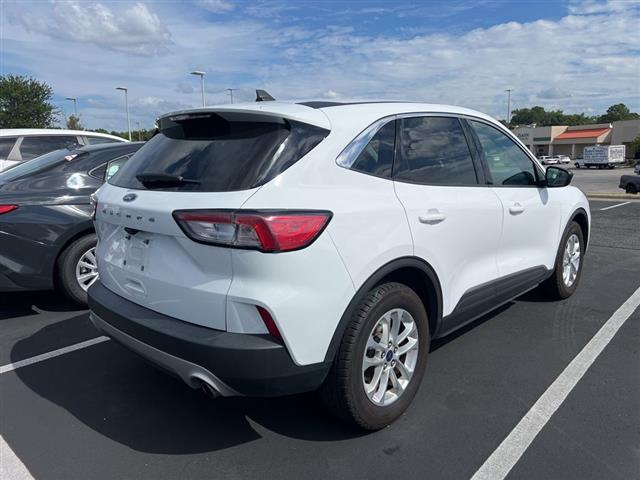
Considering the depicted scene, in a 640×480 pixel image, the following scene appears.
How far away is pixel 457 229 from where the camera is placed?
3246mm

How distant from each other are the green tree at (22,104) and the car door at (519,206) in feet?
126

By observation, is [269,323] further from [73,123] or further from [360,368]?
[73,123]

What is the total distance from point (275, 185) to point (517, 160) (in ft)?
8.62

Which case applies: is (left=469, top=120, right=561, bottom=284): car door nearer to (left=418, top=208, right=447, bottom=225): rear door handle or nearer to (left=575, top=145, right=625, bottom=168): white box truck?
(left=418, top=208, right=447, bottom=225): rear door handle

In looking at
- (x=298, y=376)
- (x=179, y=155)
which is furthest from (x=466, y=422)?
(x=179, y=155)

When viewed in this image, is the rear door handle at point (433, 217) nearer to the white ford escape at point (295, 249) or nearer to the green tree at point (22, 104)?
the white ford escape at point (295, 249)

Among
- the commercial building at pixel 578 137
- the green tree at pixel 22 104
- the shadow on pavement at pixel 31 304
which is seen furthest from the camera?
the commercial building at pixel 578 137

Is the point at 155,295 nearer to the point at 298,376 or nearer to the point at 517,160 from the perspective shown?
the point at 298,376

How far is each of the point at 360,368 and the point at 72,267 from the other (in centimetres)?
329

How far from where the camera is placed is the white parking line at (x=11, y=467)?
98.6 inches

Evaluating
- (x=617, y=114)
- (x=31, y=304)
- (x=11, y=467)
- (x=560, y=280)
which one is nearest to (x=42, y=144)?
(x=31, y=304)

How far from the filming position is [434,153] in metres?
3.31

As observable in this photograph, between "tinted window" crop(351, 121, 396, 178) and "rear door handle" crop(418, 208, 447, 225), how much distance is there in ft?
1.06

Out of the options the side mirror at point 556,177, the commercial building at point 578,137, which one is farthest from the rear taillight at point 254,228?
the commercial building at point 578,137
